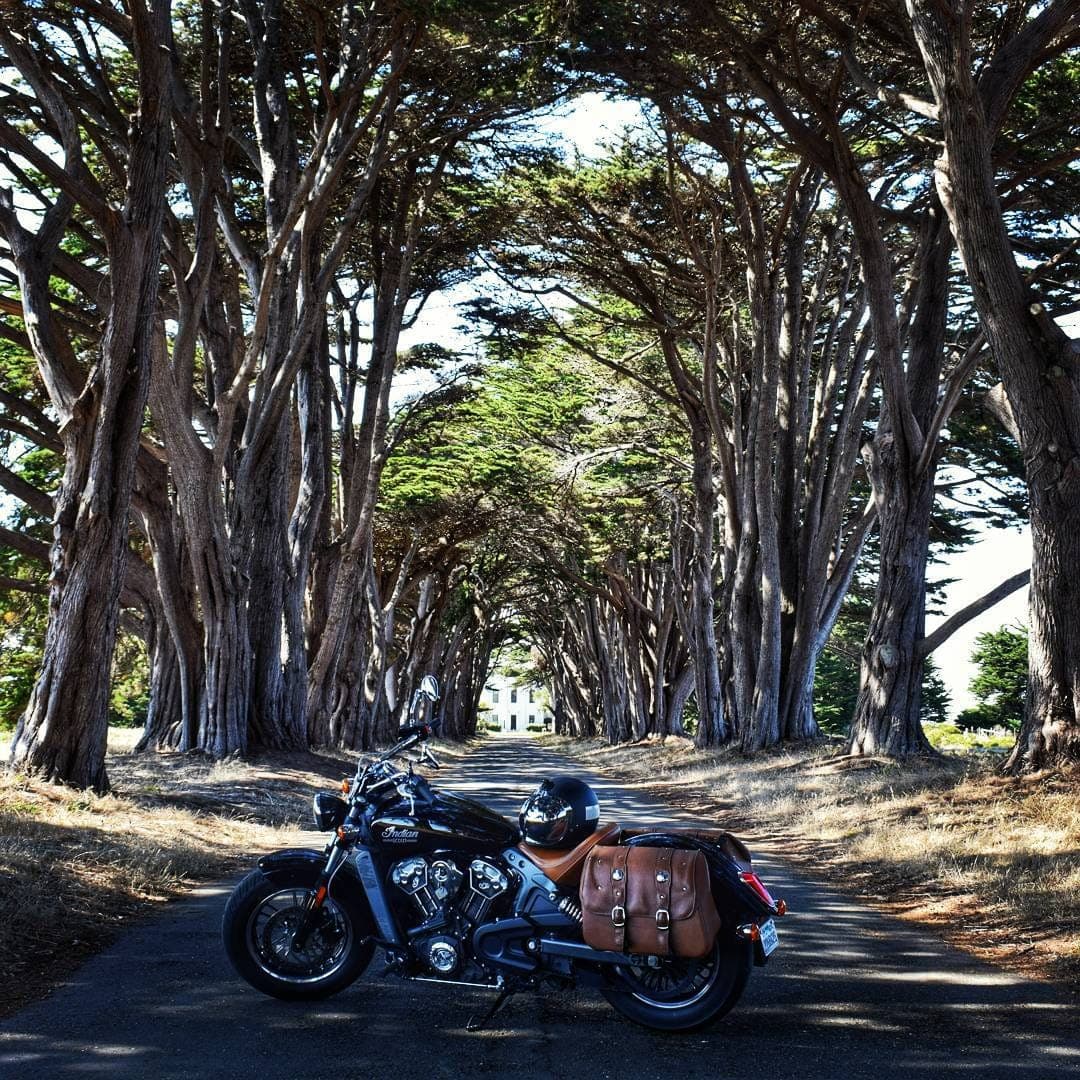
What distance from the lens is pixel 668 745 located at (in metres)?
32.3

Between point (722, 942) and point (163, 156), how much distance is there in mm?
9119

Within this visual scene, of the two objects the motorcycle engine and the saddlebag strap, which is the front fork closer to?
the motorcycle engine

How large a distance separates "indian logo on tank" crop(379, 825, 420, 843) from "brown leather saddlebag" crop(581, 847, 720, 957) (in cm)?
76

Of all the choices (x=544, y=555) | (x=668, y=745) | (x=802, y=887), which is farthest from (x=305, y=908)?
(x=544, y=555)

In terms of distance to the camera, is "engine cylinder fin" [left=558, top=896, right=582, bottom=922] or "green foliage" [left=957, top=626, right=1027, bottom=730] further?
"green foliage" [left=957, top=626, right=1027, bottom=730]

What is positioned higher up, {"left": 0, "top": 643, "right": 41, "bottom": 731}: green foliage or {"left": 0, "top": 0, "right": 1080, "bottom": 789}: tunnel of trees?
{"left": 0, "top": 0, "right": 1080, "bottom": 789}: tunnel of trees

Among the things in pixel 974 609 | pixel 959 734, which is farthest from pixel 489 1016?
pixel 959 734

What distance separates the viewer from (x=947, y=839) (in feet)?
31.9

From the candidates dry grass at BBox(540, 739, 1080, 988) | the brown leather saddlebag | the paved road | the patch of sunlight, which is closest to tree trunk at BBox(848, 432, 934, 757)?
dry grass at BBox(540, 739, 1080, 988)

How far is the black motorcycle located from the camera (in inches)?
204

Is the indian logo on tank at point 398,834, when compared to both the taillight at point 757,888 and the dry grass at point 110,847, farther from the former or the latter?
the dry grass at point 110,847

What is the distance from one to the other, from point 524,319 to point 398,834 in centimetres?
1784

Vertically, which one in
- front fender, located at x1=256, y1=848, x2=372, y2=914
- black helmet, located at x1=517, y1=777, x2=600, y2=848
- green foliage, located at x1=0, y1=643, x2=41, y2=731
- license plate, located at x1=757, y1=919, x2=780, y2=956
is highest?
green foliage, located at x1=0, y1=643, x2=41, y2=731

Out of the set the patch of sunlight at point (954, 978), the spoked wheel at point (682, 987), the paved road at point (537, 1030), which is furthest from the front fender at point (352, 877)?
the patch of sunlight at point (954, 978)
